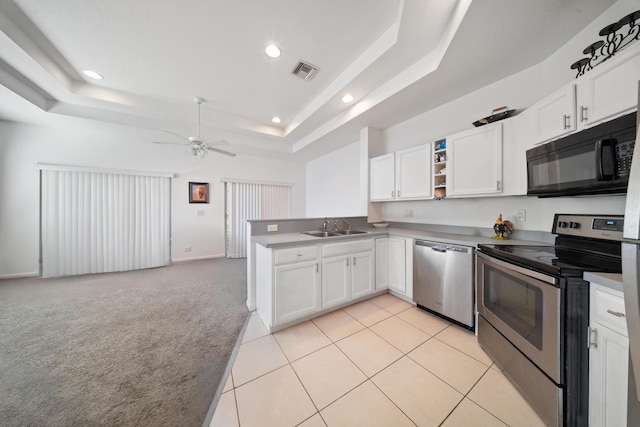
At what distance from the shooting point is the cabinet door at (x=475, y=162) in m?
1.96

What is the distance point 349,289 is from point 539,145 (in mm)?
2223

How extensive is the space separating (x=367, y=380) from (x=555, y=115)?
241 cm

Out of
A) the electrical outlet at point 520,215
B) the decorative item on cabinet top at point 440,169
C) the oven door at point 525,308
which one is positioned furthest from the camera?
the decorative item on cabinet top at point 440,169

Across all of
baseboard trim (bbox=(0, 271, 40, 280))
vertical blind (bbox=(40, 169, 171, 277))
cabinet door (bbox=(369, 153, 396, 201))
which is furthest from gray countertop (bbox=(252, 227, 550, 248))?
baseboard trim (bbox=(0, 271, 40, 280))

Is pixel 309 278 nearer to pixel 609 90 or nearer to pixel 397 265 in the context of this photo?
pixel 397 265

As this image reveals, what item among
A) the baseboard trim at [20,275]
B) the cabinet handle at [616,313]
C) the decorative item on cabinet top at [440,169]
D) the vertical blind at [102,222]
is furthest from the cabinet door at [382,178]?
the baseboard trim at [20,275]

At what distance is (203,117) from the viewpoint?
134 inches

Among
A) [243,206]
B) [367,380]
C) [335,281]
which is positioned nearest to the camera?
[367,380]

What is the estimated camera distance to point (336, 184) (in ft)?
15.4

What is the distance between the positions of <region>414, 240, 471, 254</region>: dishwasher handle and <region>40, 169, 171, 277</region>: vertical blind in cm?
485

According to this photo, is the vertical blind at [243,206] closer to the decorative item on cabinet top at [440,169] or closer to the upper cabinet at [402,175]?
the upper cabinet at [402,175]

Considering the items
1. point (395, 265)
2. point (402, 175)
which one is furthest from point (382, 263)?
point (402, 175)

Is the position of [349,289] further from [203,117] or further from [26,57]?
[26,57]

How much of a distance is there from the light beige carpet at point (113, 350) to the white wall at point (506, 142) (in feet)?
9.47
